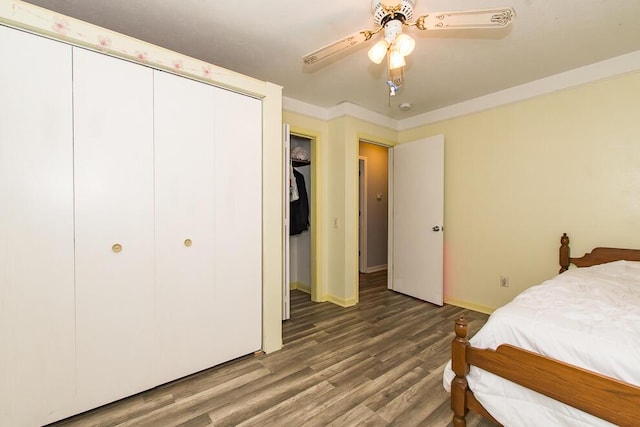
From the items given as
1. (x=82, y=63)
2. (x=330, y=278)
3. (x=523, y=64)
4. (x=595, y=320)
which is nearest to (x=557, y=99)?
(x=523, y=64)

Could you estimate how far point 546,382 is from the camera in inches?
43.7

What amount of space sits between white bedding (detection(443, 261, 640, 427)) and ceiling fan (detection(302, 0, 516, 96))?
137 centimetres

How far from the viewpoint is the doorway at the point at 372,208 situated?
486 centimetres

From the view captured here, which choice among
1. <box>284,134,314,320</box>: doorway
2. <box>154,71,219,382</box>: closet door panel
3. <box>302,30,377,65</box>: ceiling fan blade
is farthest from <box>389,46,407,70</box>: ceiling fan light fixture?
<box>284,134,314,320</box>: doorway

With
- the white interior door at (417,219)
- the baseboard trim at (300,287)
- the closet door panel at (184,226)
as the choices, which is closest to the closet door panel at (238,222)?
the closet door panel at (184,226)

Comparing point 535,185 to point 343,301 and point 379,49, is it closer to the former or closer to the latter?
point 379,49

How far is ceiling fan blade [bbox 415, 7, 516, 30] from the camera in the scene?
4.05 feet

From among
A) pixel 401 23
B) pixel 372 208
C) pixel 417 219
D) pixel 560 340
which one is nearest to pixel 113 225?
pixel 401 23

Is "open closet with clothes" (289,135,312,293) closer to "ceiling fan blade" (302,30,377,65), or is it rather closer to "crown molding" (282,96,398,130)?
"crown molding" (282,96,398,130)

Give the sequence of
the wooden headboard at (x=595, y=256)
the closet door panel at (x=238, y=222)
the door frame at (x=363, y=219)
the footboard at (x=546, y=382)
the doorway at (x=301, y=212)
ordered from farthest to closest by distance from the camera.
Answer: the door frame at (x=363, y=219), the doorway at (x=301, y=212), the wooden headboard at (x=595, y=256), the closet door panel at (x=238, y=222), the footboard at (x=546, y=382)

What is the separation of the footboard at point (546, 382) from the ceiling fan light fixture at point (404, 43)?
1.44 metres

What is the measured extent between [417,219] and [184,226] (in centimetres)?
269

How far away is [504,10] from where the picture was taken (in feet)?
4.01

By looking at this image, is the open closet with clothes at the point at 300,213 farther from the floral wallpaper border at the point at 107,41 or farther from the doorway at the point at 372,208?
the floral wallpaper border at the point at 107,41
